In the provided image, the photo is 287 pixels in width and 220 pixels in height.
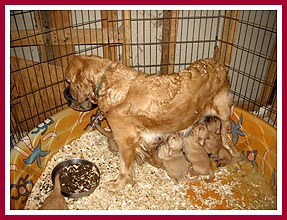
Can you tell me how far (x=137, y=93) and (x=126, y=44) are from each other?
1.39 metres

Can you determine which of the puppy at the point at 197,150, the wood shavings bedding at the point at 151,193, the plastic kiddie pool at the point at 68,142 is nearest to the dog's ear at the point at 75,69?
the plastic kiddie pool at the point at 68,142

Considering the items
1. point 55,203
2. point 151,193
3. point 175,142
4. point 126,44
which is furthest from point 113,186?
point 126,44

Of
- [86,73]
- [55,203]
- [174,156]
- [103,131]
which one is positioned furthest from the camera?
[103,131]

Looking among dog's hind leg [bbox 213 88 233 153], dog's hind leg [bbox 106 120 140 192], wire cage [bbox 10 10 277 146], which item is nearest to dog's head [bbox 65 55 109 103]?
dog's hind leg [bbox 106 120 140 192]

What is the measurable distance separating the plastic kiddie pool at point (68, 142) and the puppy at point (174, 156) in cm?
107


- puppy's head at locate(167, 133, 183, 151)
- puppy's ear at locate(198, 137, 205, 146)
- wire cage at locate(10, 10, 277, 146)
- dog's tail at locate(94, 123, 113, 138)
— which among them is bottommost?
dog's tail at locate(94, 123, 113, 138)

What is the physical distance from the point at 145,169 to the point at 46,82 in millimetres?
1975

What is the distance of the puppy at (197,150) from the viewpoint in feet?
11.9

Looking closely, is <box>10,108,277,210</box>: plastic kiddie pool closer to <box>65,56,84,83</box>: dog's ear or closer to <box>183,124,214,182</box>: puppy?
<box>183,124,214,182</box>: puppy

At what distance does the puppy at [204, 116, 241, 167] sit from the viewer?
384 cm

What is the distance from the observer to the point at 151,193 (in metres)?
3.72

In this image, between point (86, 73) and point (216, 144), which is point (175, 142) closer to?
point (216, 144)

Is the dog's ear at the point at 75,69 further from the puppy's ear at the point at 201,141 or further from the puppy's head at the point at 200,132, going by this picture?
the puppy's ear at the point at 201,141

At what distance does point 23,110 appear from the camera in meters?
4.53
